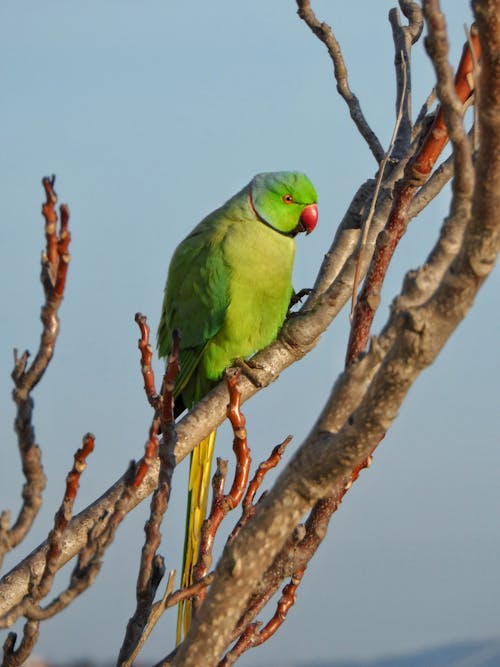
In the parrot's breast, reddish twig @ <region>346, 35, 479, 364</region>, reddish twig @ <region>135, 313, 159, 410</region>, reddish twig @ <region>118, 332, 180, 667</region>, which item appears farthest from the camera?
the parrot's breast

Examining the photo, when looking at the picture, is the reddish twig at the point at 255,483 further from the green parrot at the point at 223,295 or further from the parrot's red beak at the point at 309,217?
the parrot's red beak at the point at 309,217

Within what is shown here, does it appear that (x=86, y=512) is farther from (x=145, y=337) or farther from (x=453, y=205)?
(x=453, y=205)

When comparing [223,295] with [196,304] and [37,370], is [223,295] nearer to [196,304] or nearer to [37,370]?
[196,304]

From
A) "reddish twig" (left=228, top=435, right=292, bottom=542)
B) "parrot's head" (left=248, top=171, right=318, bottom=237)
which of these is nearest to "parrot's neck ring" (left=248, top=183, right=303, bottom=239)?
"parrot's head" (left=248, top=171, right=318, bottom=237)

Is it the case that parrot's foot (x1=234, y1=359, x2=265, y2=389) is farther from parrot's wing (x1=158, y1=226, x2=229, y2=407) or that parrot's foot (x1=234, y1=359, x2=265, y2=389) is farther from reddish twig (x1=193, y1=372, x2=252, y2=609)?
reddish twig (x1=193, y1=372, x2=252, y2=609)

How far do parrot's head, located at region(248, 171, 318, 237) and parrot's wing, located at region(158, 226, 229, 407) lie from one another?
33 centimetres

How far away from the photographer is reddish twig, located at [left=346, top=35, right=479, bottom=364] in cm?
205

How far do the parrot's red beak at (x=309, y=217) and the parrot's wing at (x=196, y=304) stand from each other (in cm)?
51

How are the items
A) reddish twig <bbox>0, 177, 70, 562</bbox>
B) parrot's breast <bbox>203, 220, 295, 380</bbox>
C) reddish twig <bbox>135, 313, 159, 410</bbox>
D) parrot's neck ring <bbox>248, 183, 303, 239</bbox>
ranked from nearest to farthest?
reddish twig <bbox>0, 177, 70, 562</bbox> → reddish twig <bbox>135, 313, 159, 410</bbox> → parrot's breast <bbox>203, 220, 295, 380</bbox> → parrot's neck ring <bbox>248, 183, 303, 239</bbox>

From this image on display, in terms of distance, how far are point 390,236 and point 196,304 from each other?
2.17m

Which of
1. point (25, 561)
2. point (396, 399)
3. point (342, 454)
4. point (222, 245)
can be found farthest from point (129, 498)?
point (222, 245)

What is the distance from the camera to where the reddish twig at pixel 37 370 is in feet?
5.00

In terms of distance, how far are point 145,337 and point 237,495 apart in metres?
0.47

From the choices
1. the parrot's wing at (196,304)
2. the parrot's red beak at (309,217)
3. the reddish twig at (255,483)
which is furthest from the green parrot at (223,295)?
the reddish twig at (255,483)
